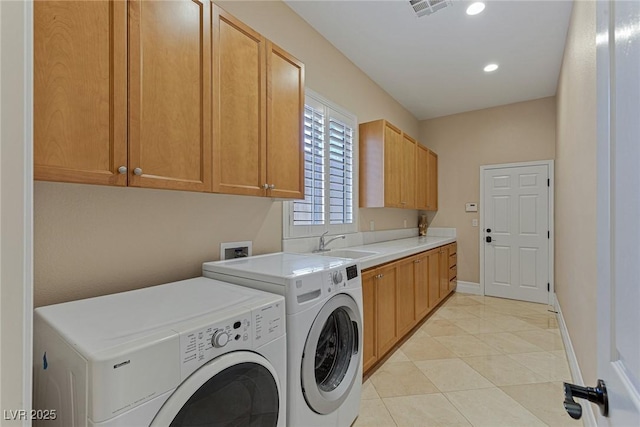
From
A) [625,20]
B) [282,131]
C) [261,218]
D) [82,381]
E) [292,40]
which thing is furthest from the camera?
[292,40]

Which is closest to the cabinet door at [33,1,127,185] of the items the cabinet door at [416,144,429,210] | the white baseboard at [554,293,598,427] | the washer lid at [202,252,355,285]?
the washer lid at [202,252,355,285]

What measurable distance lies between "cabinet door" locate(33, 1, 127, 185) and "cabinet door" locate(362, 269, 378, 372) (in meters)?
1.64

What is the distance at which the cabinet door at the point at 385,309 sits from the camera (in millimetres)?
2322

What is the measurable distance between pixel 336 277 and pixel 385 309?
1.07m

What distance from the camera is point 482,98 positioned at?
168 inches

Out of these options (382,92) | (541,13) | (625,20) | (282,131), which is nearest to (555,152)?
(541,13)

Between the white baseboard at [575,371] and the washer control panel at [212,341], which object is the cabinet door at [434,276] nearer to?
the white baseboard at [575,371]

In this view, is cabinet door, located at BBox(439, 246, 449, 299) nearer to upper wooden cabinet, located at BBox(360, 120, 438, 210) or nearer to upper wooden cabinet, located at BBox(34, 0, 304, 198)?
upper wooden cabinet, located at BBox(360, 120, 438, 210)

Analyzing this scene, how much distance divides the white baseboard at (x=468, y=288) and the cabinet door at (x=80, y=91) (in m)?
4.96

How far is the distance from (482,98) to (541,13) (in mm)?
1856

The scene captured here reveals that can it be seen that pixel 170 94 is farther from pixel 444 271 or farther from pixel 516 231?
pixel 516 231

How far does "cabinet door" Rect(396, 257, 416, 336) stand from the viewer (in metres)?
2.69

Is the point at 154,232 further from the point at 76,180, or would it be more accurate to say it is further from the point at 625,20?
the point at 625,20

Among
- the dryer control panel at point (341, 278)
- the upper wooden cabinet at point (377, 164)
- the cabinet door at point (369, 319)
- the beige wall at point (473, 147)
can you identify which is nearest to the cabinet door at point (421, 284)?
the upper wooden cabinet at point (377, 164)
